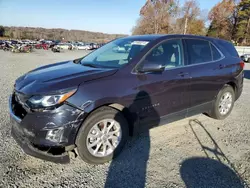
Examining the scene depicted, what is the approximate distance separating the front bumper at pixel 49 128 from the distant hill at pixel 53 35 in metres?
90.7

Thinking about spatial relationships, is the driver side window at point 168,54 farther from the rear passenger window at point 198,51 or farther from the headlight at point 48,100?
the headlight at point 48,100

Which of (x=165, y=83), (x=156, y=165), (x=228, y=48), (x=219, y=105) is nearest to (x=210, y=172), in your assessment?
(x=156, y=165)

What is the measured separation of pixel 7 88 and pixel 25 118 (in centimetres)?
486

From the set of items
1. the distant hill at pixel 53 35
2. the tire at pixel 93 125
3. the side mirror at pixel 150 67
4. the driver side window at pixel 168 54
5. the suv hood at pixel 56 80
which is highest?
the distant hill at pixel 53 35

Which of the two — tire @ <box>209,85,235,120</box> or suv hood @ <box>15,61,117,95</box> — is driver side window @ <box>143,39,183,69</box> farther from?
tire @ <box>209,85,235,120</box>

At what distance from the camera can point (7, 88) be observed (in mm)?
6375

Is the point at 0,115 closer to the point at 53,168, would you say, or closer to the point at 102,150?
the point at 53,168

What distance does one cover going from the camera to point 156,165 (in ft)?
8.81

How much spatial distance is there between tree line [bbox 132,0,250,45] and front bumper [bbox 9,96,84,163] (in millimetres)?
44043

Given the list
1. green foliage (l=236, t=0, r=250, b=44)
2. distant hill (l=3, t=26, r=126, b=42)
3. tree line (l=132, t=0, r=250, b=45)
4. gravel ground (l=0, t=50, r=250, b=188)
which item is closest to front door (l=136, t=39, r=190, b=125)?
gravel ground (l=0, t=50, r=250, b=188)

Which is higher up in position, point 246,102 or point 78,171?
point 246,102

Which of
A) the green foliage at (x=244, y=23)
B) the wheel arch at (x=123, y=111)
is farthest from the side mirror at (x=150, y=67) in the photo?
the green foliage at (x=244, y=23)

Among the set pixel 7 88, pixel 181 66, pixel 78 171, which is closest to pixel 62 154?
pixel 78 171

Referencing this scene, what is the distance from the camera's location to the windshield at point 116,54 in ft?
9.94
